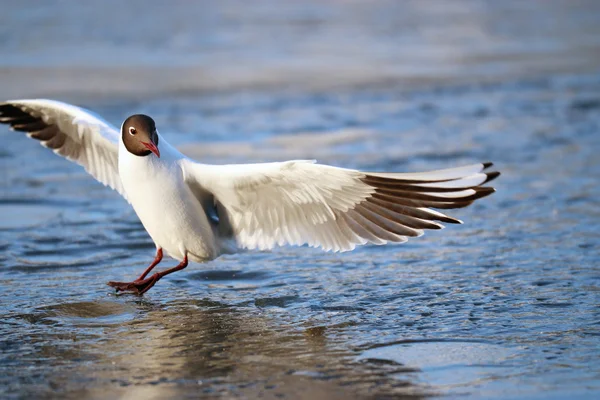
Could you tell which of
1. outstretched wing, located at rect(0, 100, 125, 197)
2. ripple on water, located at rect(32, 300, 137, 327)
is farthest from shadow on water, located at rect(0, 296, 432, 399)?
outstretched wing, located at rect(0, 100, 125, 197)

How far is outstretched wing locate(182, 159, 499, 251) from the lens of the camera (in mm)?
5645

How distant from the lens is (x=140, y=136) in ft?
19.9

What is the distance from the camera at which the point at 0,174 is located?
32.0 feet

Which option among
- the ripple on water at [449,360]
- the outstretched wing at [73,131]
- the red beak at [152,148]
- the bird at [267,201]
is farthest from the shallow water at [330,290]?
the red beak at [152,148]

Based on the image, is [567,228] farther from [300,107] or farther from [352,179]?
[300,107]

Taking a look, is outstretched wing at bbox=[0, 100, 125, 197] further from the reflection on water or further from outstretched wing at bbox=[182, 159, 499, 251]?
outstretched wing at bbox=[182, 159, 499, 251]

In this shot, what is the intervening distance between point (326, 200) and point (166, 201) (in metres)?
0.97

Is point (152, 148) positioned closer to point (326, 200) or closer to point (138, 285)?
point (138, 285)

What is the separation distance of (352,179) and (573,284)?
5.28 feet

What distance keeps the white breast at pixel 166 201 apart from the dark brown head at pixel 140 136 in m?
0.06

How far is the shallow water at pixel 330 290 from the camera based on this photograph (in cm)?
491

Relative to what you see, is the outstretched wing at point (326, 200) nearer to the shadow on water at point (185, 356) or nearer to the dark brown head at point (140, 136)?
the dark brown head at point (140, 136)

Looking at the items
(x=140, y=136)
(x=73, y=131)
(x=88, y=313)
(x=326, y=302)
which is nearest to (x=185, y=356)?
(x=88, y=313)

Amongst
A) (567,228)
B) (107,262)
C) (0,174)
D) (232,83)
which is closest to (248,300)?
Answer: (107,262)
